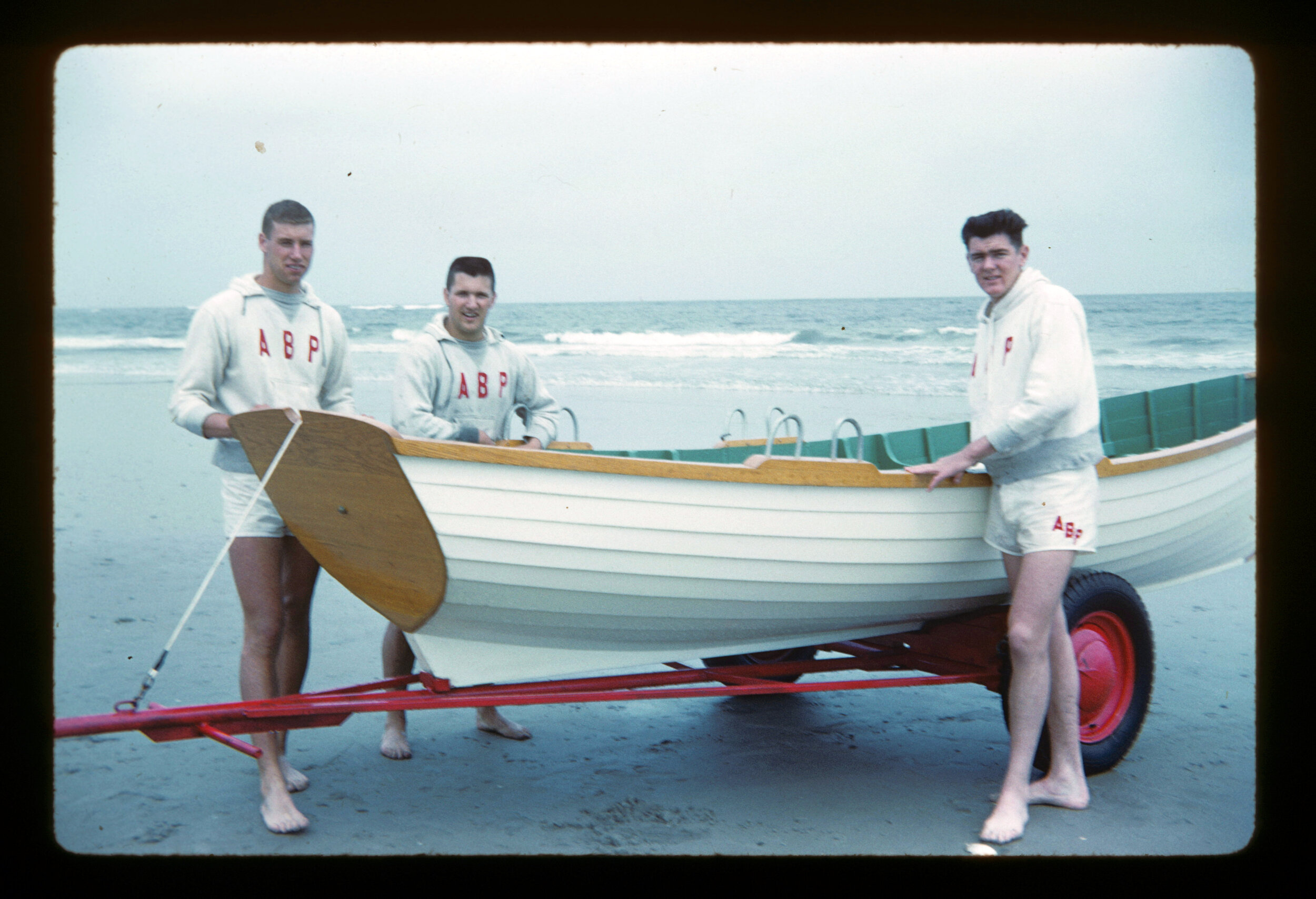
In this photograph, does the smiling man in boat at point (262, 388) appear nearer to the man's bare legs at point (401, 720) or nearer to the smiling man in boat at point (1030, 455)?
the man's bare legs at point (401, 720)

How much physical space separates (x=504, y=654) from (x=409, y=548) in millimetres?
499

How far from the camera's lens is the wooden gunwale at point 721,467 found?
2623 millimetres

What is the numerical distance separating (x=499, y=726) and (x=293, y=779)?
81 cm

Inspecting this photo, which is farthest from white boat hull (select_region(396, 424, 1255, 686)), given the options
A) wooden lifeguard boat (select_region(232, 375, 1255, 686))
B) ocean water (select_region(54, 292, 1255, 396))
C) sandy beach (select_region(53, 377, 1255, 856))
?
ocean water (select_region(54, 292, 1255, 396))

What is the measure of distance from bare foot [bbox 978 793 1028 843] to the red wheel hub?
492mm

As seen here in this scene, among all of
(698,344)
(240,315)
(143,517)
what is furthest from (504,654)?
(698,344)

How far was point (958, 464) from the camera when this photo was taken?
3055 millimetres

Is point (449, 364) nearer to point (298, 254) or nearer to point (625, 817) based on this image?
point (298, 254)

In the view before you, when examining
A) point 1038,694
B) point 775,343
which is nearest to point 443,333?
point 1038,694

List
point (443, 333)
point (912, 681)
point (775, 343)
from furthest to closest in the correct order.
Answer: point (775, 343) → point (443, 333) → point (912, 681)

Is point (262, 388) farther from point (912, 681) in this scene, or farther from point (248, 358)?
point (912, 681)

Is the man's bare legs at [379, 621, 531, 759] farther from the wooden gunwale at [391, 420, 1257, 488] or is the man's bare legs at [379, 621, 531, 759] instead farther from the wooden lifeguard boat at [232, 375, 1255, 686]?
the wooden gunwale at [391, 420, 1257, 488]

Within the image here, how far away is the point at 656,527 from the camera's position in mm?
2859

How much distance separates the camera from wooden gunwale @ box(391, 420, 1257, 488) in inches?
103
